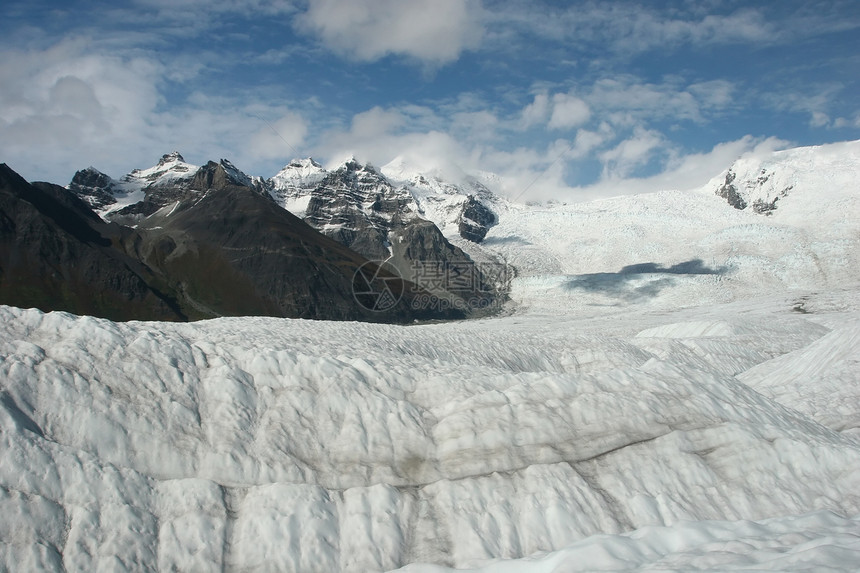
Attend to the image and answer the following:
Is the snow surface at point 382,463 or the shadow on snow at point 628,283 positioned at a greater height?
the shadow on snow at point 628,283

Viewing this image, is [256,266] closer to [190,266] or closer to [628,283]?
[190,266]

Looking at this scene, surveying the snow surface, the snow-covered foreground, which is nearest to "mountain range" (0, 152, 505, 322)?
the snow surface

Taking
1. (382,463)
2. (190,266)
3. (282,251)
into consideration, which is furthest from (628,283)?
(382,463)

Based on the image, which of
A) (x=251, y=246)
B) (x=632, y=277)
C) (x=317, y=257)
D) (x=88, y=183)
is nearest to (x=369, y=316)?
(x=317, y=257)

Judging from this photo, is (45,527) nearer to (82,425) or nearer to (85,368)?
(82,425)

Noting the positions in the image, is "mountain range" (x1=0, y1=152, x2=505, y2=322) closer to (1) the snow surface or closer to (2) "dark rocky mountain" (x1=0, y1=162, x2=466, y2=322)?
(2) "dark rocky mountain" (x1=0, y1=162, x2=466, y2=322)

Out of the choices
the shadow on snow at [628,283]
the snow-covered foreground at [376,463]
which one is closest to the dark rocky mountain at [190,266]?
the shadow on snow at [628,283]

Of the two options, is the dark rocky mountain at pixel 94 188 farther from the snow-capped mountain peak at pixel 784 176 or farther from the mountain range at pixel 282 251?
the snow-capped mountain peak at pixel 784 176

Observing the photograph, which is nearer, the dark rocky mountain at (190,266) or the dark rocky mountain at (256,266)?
the dark rocky mountain at (190,266)
